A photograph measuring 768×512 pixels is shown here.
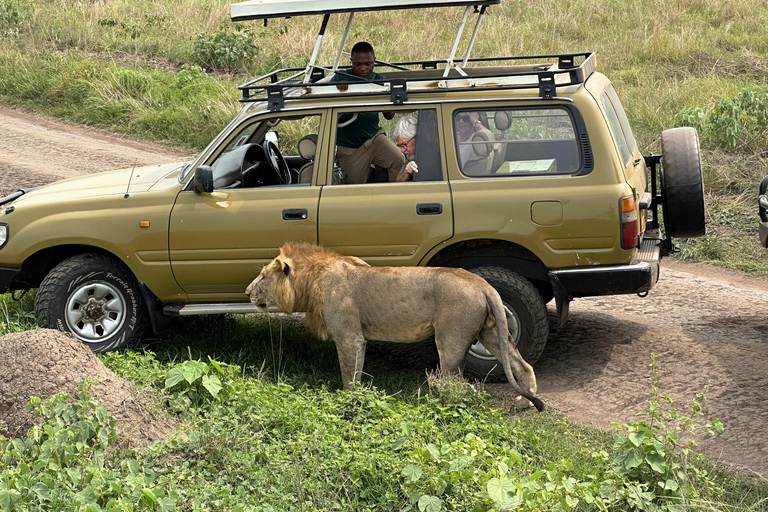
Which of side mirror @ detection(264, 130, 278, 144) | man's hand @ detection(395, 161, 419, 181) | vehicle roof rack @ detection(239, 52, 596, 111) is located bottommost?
man's hand @ detection(395, 161, 419, 181)

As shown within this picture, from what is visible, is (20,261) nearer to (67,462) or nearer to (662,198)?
(67,462)

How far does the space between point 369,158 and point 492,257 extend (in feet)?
3.86

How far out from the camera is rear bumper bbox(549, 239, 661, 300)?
5.79m

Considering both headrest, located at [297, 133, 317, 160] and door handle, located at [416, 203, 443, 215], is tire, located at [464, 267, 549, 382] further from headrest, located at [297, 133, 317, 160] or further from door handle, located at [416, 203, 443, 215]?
headrest, located at [297, 133, 317, 160]

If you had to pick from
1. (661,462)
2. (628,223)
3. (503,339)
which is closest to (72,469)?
(503,339)

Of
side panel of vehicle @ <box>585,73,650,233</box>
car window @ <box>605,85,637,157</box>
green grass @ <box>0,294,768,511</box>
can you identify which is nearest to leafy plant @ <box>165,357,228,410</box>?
green grass @ <box>0,294,768,511</box>

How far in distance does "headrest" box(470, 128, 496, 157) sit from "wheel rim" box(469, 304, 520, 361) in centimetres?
107

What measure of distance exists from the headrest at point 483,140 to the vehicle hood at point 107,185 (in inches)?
87.7

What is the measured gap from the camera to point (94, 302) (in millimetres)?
6375

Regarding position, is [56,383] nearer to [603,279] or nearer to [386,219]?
[386,219]

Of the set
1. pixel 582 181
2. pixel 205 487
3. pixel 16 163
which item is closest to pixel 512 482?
pixel 205 487

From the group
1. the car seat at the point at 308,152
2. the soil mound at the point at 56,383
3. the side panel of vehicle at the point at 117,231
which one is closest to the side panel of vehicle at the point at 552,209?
the car seat at the point at 308,152

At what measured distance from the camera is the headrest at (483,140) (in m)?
5.96

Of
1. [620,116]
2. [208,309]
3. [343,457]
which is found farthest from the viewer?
[620,116]
